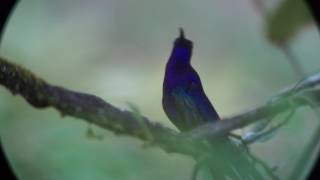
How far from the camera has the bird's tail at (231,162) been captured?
1.09 m

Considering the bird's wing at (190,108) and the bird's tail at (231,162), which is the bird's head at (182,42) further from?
the bird's tail at (231,162)

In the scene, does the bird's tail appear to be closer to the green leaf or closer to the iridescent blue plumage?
the iridescent blue plumage

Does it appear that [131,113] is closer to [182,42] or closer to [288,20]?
[182,42]

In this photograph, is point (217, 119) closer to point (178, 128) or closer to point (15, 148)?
point (178, 128)

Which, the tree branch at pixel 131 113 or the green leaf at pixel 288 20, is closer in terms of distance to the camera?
the green leaf at pixel 288 20

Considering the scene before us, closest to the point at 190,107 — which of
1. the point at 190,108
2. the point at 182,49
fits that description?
the point at 190,108

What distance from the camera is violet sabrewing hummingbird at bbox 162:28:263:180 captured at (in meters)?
1.10

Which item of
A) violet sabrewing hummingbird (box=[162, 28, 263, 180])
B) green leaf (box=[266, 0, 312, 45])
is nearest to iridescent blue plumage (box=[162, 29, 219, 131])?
violet sabrewing hummingbird (box=[162, 28, 263, 180])

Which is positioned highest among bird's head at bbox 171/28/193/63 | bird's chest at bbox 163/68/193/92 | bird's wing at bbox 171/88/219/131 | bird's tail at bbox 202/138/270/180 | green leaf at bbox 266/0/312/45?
green leaf at bbox 266/0/312/45

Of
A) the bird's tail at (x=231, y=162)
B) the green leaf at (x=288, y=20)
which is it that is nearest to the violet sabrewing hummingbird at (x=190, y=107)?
the bird's tail at (x=231, y=162)

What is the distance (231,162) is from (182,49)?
0.75 ft

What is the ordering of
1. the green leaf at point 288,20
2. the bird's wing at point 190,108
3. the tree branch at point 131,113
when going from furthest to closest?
the bird's wing at point 190,108, the tree branch at point 131,113, the green leaf at point 288,20

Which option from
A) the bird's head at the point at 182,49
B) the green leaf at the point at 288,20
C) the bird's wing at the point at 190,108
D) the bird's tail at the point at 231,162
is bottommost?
the bird's tail at the point at 231,162

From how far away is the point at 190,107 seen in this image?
1.16 m
